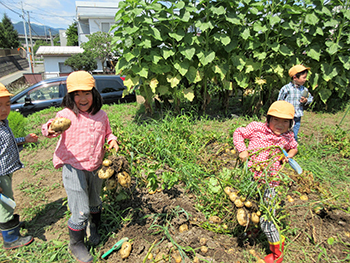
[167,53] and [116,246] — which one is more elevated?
[167,53]

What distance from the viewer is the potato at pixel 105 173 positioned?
1975mm

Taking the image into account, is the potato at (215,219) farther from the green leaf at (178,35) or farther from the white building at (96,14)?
the white building at (96,14)

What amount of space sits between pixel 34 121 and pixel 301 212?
5624mm

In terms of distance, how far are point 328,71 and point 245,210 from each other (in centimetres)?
496

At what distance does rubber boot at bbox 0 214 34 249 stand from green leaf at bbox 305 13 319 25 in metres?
5.88

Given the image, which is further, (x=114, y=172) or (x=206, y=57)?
(x=206, y=57)

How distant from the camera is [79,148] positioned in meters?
→ 1.98

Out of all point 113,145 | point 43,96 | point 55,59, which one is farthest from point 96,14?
point 113,145

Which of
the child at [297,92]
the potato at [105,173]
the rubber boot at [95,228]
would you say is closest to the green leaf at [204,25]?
the child at [297,92]

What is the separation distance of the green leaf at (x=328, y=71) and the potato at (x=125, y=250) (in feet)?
18.1

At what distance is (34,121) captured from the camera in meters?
5.37

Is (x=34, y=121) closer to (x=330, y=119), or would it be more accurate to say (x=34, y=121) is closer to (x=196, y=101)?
(x=196, y=101)

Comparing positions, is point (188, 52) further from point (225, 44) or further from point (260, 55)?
point (260, 55)

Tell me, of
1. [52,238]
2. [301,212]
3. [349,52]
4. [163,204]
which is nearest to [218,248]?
[163,204]
